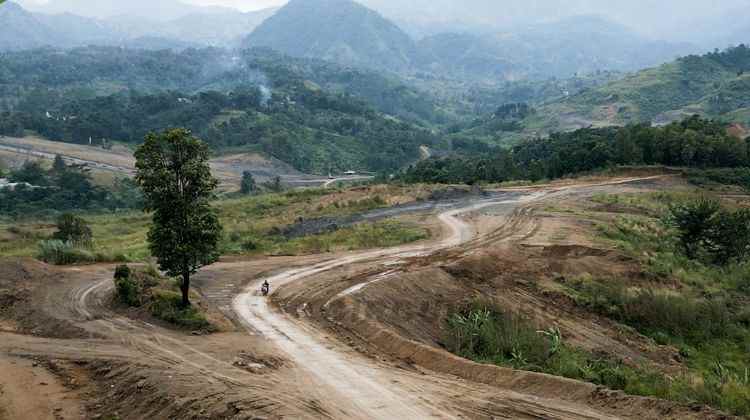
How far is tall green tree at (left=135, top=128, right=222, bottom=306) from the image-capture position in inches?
830

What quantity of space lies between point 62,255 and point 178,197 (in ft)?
47.8

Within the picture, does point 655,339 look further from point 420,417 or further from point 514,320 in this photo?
point 420,417

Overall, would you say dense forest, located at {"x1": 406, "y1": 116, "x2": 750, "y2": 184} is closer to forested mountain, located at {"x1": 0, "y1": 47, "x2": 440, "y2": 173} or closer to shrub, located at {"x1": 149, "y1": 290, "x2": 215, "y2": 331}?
shrub, located at {"x1": 149, "y1": 290, "x2": 215, "y2": 331}

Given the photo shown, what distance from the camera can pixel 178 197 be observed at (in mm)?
21500

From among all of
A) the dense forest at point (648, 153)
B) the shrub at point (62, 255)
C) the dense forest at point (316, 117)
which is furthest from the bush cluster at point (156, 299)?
the dense forest at point (316, 117)

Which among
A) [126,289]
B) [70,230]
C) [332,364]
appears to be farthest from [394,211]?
[332,364]

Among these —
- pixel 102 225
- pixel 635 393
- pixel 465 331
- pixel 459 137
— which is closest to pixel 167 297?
pixel 465 331

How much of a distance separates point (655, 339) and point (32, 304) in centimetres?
2615

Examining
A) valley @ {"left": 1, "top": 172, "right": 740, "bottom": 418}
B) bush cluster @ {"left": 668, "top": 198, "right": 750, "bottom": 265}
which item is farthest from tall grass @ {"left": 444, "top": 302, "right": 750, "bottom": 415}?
bush cluster @ {"left": 668, "top": 198, "right": 750, "bottom": 265}

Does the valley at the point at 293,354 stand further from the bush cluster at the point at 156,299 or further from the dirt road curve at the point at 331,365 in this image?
the bush cluster at the point at 156,299

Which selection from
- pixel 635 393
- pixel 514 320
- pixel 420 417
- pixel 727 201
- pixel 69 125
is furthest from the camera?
pixel 69 125

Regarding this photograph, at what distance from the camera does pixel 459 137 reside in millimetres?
177000

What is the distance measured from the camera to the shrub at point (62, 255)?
3203 cm

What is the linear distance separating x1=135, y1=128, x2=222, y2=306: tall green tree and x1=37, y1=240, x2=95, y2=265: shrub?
42.9 feet
